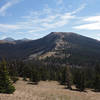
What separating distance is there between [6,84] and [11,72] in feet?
122

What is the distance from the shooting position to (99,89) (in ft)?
226

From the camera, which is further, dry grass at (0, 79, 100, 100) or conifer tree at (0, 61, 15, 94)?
conifer tree at (0, 61, 15, 94)

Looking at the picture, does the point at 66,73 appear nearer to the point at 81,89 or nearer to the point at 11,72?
the point at 81,89

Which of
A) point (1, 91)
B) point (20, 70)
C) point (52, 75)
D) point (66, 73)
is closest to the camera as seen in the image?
point (1, 91)

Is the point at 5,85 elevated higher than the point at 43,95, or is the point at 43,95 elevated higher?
the point at 5,85

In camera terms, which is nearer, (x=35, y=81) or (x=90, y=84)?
(x=35, y=81)

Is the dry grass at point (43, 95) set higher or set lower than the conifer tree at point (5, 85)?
lower

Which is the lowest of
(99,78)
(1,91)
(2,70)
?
(99,78)

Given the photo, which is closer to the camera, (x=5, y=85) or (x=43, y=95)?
(x=5, y=85)

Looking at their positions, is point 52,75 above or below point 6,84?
below

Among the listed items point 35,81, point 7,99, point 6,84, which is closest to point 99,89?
point 35,81

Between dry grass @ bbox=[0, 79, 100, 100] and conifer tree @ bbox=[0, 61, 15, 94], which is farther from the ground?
conifer tree @ bbox=[0, 61, 15, 94]

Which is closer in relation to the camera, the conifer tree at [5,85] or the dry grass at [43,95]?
the dry grass at [43,95]

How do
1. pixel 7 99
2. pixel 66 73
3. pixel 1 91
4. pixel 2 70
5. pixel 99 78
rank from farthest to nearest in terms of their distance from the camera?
pixel 66 73 < pixel 99 78 < pixel 2 70 < pixel 1 91 < pixel 7 99
